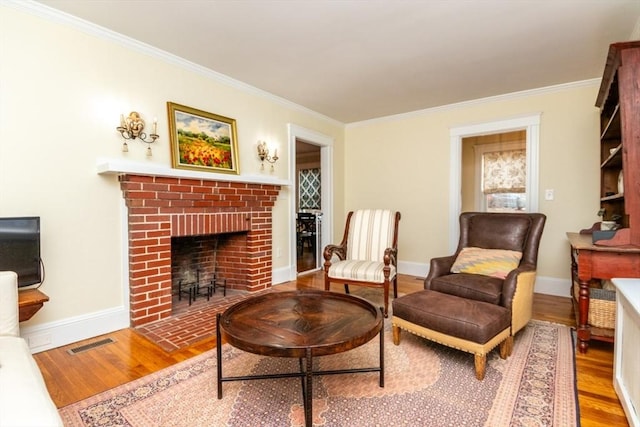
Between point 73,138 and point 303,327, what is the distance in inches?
87.7

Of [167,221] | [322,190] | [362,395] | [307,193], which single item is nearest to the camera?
[362,395]

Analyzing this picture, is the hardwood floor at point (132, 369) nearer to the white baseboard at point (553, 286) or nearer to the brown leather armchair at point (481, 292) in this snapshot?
the brown leather armchair at point (481, 292)

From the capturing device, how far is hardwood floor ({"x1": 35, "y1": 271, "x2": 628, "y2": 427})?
1668 mm

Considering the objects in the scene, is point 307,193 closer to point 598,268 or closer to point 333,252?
point 333,252

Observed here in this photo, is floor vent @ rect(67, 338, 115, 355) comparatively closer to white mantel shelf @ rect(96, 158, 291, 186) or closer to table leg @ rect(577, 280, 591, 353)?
white mantel shelf @ rect(96, 158, 291, 186)

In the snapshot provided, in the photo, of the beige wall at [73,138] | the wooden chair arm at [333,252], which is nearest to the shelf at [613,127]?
the wooden chair arm at [333,252]

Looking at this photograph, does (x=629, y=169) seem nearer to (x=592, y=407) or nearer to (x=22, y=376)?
(x=592, y=407)

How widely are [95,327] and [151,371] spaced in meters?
0.89

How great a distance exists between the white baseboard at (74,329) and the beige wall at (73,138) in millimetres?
24

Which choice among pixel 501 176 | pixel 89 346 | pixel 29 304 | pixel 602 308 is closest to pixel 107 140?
pixel 29 304

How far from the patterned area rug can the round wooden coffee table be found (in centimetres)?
12

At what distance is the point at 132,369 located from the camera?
2.05m

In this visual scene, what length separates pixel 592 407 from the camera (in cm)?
165

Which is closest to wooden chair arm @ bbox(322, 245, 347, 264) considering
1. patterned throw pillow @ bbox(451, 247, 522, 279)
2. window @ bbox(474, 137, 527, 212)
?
patterned throw pillow @ bbox(451, 247, 522, 279)
